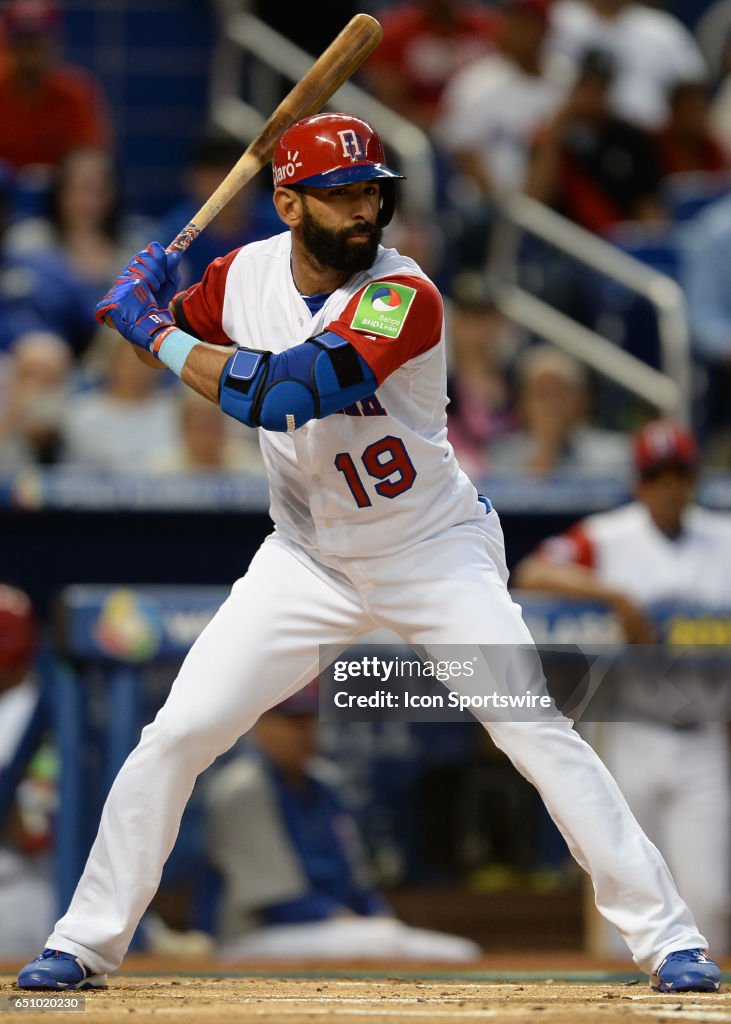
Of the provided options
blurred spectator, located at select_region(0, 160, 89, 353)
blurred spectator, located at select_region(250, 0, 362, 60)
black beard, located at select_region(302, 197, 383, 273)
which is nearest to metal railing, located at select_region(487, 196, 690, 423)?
blurred spectator, located at select_region(250, 0, 362, 60)

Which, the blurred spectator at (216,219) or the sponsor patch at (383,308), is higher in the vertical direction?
the sponsor patch at (383,308)

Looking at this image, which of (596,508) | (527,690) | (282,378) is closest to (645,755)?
(596,508)

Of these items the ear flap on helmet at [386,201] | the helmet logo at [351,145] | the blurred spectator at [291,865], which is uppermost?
the helmet logo at [351,145]

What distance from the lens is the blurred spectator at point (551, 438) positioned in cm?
706

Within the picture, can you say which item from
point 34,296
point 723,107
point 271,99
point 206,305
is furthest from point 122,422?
point 723,107

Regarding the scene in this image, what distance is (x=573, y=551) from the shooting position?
597 centimetres

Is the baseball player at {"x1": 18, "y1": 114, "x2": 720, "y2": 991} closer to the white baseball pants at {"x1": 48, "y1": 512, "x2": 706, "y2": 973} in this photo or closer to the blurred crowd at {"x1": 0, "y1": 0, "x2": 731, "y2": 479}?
the white baseball pants at {"x1": 48, "y1": 512, "x2": 706, "y2": 973}

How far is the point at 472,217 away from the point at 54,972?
5.25 m

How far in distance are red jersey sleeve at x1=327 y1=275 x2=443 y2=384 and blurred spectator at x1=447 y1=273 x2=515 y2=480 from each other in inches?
127

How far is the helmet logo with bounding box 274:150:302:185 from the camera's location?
3775 mm

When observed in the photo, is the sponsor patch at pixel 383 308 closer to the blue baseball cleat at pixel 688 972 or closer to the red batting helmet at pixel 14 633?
the blue baseball cleat at pixel 688 972

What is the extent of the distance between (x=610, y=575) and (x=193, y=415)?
1682mm

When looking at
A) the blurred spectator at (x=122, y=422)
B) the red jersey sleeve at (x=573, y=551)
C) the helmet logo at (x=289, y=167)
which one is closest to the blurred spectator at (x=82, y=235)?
the blurred spectator at (x=122, y=422)

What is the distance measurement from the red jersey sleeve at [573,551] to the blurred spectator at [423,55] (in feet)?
12.3
